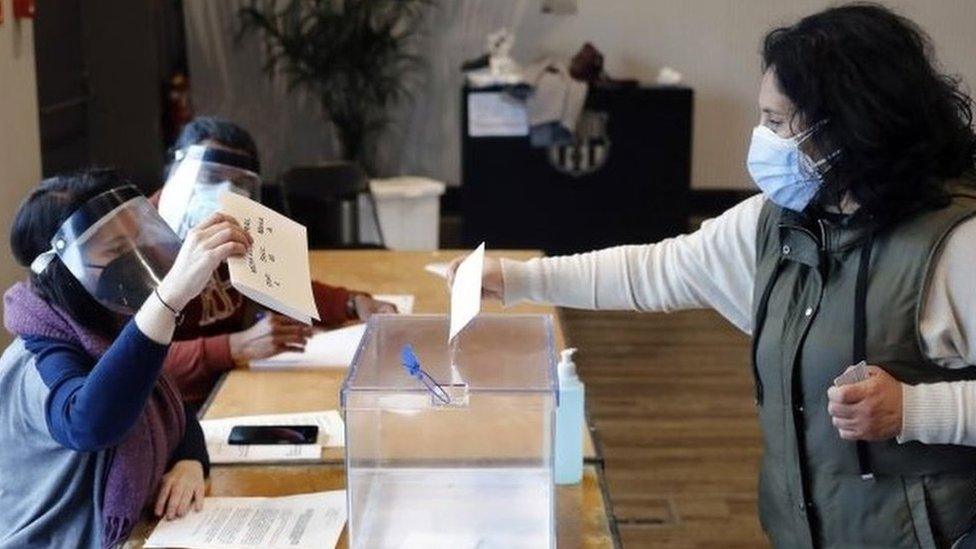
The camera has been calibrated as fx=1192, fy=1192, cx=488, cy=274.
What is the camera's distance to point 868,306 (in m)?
1.56

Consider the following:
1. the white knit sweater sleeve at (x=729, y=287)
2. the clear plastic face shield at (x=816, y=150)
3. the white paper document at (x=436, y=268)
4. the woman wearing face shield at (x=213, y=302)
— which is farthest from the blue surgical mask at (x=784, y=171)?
the white paper document at (x=436, y=268)

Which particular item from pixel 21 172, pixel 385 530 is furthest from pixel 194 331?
pixel 21 172

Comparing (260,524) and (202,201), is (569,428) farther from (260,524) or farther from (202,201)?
(202,201)

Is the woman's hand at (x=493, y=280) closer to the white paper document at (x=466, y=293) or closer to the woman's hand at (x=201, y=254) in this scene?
the white paper document at (x=466, y=293)

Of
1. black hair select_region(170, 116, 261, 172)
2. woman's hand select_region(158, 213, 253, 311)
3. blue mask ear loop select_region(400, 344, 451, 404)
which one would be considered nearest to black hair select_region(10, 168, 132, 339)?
woman's hand select_region(158, 213, 253, 311)

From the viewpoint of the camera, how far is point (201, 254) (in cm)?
Result: 150

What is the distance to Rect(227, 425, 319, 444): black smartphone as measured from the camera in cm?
201

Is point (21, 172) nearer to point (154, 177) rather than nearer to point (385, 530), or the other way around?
point (154, 177)

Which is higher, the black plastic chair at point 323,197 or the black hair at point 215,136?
the black hair at point 215,136

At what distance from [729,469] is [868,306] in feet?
7.73

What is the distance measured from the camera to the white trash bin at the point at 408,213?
20.2 ft

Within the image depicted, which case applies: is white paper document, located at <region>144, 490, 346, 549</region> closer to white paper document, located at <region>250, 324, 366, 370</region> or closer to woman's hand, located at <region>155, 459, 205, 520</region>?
woman's hand, located at <region>155, 459, 205, 520</region>

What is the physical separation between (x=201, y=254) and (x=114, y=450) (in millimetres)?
382

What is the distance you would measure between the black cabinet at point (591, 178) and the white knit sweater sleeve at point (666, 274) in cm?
421
